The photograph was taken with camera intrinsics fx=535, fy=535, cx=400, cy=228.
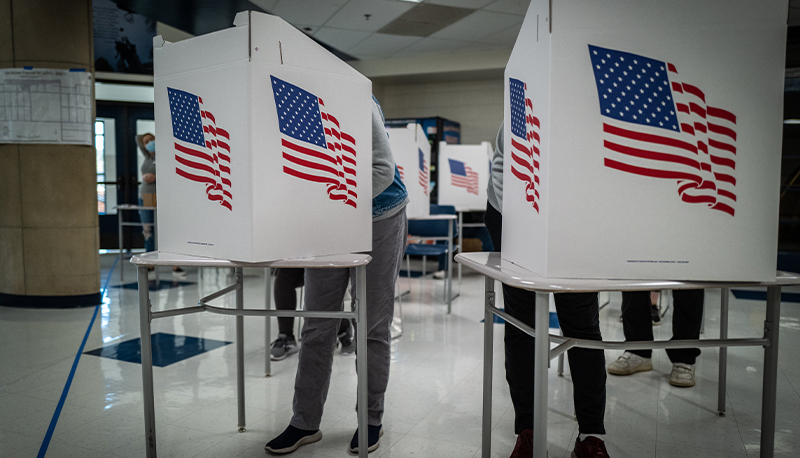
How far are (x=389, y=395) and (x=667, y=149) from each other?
152cm

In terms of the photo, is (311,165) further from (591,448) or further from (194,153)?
(591,448)

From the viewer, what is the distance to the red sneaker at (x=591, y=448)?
1422 millimetres

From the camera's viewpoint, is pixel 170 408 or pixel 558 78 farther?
pixel 170 408

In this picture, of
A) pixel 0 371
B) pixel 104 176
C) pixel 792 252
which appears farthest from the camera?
pixel 104 176

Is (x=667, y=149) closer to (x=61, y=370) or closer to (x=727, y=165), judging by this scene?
(x=727, y=165)

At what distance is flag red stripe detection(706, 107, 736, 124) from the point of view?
0.94 metres

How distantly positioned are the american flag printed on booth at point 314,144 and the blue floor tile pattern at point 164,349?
1617 millimetres

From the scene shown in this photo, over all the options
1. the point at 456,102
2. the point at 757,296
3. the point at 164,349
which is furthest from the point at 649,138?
the point at 456,102

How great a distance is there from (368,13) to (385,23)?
1.19 feet

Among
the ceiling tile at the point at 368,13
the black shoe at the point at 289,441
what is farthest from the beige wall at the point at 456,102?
the black shoe at the point at 289,441

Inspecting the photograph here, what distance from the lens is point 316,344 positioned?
162cm

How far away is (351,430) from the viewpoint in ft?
5.90

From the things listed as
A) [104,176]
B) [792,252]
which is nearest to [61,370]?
[104,176]

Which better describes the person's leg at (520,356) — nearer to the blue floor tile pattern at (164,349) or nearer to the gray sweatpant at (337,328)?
the gray sweatpant at (337,328)
